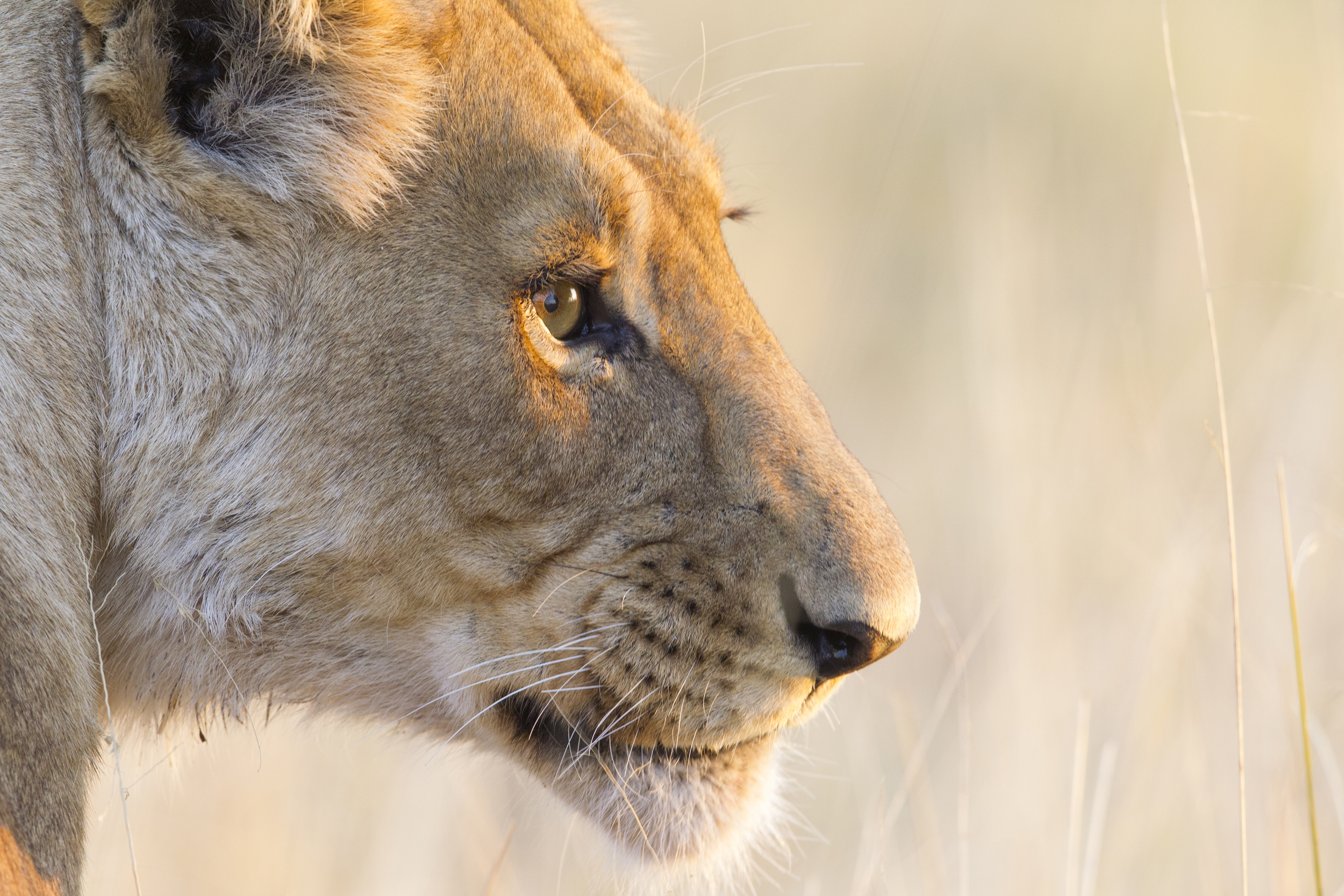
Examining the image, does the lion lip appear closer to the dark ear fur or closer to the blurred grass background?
the blurred grass background

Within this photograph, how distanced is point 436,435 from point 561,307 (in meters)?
0.28

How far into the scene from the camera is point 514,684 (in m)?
2.07

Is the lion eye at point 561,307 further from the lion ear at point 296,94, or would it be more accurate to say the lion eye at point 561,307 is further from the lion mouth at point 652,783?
Answer: the lion mouth at point 652,783

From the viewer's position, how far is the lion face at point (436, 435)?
6.18 ft

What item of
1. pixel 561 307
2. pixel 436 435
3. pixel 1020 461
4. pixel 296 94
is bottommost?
pixel 1020 461

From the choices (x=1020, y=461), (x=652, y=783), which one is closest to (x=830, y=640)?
(x=652, y=783)

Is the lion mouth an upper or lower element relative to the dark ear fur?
lower

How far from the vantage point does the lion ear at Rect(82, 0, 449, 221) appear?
187cm

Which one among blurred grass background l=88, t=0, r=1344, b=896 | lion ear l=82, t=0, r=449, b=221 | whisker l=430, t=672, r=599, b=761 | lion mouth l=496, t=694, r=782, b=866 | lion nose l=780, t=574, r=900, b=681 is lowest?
blurred grass background l=88, t=0, r=1344, b=896

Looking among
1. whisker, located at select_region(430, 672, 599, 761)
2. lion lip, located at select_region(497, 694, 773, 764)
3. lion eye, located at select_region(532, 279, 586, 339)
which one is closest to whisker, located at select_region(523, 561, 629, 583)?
whisker, located at select_region(430, 672, 599, 761)

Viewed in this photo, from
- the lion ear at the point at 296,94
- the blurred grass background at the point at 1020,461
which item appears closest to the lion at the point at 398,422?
the lion ear at the point at 296,94

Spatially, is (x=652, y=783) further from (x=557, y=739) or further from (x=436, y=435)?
(x=436, y=435)

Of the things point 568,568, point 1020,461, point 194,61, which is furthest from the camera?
point 1020,461

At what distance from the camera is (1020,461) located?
15.3 ft
